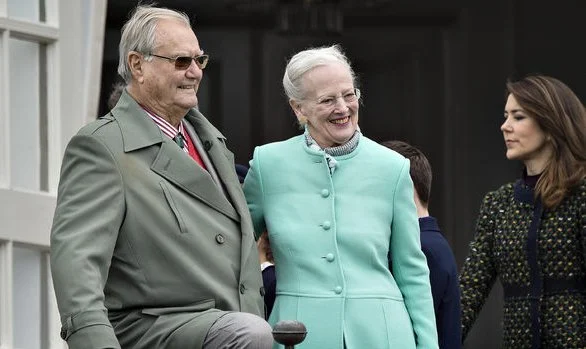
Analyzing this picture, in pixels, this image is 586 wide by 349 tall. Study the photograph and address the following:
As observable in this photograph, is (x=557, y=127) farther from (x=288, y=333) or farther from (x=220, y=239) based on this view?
(x=288, y=333)

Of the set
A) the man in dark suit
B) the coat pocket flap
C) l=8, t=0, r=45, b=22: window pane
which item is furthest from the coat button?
l=8, t=0, r=45, b=22: window pane

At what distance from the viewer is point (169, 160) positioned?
5.09m

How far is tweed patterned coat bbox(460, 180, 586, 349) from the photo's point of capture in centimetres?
650

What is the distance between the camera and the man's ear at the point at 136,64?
5.20 meters

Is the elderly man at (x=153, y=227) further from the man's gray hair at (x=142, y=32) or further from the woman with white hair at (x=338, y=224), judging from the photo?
the woman with white hair at (x=338, y=224)

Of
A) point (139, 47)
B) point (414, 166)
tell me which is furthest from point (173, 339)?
point (414, 166)

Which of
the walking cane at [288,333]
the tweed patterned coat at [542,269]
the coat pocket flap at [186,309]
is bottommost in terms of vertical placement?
the tweed patterned coat at [542,269]

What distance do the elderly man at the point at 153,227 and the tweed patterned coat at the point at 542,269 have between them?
1624 millimetres

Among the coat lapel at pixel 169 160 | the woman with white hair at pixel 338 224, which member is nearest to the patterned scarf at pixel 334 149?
the woman with white hair at pixel 338 224

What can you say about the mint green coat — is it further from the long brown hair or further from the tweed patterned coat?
the long brown hair

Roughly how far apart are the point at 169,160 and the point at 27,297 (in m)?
1.83

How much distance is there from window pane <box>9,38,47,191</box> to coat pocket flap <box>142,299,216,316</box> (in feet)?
5.97

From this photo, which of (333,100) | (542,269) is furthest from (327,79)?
(542,269)

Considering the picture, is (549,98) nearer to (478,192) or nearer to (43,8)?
(43,8)
